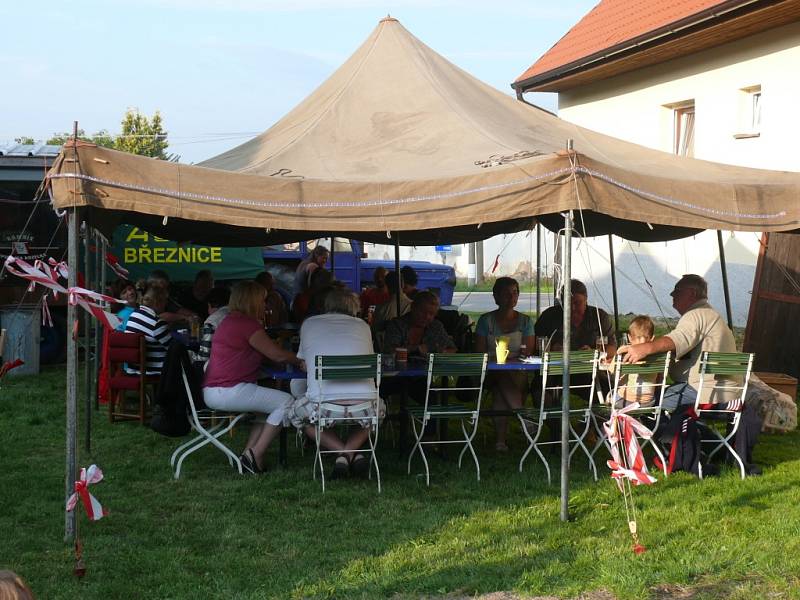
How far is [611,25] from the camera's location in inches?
653

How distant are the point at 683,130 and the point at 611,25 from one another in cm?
253

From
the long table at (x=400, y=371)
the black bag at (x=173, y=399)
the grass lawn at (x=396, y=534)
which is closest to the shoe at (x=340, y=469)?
the grass lawn at (x=396, y=534)

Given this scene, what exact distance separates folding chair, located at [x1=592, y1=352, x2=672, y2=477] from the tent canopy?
1.00 meters

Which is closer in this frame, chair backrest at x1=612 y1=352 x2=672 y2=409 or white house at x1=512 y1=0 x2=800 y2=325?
chair backrest at x1=612 y1=352 x2=672 y2=409

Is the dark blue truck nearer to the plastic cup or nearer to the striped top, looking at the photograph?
the striped top

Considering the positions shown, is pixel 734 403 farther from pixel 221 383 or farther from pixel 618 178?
pixel 221 383

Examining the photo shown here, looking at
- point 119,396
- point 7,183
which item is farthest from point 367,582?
point 7,183

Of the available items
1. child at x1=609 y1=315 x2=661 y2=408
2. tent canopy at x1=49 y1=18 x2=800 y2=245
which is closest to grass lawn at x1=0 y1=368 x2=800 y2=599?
child at x1=609 y1=315 x2=661 y2=408

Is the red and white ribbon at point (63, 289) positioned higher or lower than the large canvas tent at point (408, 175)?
lower

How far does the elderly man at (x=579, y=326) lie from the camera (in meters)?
8.11

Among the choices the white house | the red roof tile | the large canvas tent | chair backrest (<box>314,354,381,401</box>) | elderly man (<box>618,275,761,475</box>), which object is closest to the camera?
the large canvas tent

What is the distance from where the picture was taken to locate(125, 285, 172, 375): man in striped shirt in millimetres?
8469

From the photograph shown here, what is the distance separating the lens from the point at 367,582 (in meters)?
4.62

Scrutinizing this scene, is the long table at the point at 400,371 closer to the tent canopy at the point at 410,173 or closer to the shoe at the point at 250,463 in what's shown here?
the shoe at the point at 250,463
